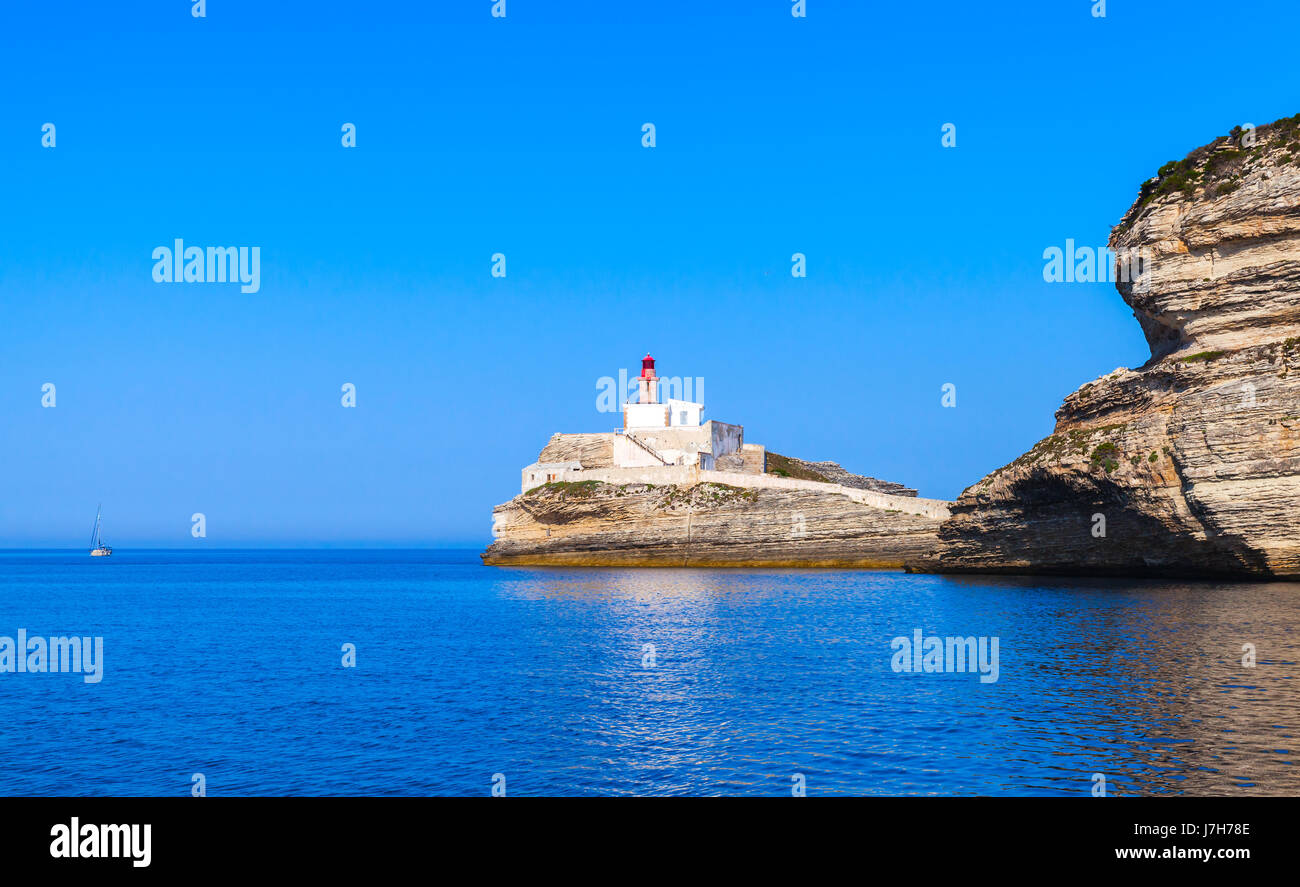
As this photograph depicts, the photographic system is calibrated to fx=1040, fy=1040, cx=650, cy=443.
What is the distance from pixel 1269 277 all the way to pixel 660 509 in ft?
149

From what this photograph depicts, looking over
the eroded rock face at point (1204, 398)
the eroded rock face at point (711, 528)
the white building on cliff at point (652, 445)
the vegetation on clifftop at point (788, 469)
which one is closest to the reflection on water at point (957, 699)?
the eroded rock face at point (1204, 398)

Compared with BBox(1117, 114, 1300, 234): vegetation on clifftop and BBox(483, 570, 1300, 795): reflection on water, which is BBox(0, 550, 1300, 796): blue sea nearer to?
BBox(483, 570, 1300, 795): reflection on water

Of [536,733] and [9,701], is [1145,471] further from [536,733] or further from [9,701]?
[9,701]

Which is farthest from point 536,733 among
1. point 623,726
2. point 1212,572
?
point 1212,572

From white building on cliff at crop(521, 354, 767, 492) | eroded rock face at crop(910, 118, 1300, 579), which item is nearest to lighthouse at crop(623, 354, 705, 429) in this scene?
white building on cliff at crop(521, 354, 767, 492)

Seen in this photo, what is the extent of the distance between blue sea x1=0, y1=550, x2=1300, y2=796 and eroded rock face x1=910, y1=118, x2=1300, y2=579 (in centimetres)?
287

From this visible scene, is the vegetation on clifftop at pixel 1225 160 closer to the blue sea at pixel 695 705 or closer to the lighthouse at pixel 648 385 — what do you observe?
the blue sea at pixel 695 705

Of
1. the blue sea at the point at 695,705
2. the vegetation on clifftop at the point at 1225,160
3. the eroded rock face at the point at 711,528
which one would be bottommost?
the blue sea at the point at 695,705

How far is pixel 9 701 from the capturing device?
25.0 meters

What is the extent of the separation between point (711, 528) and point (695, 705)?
5287 cm

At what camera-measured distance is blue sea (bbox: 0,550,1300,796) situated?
53.9 ft

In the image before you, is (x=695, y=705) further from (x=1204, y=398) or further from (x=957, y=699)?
(x=1204, y=398)

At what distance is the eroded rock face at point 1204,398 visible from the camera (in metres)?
39.6

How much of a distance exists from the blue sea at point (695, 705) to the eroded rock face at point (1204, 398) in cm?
287
